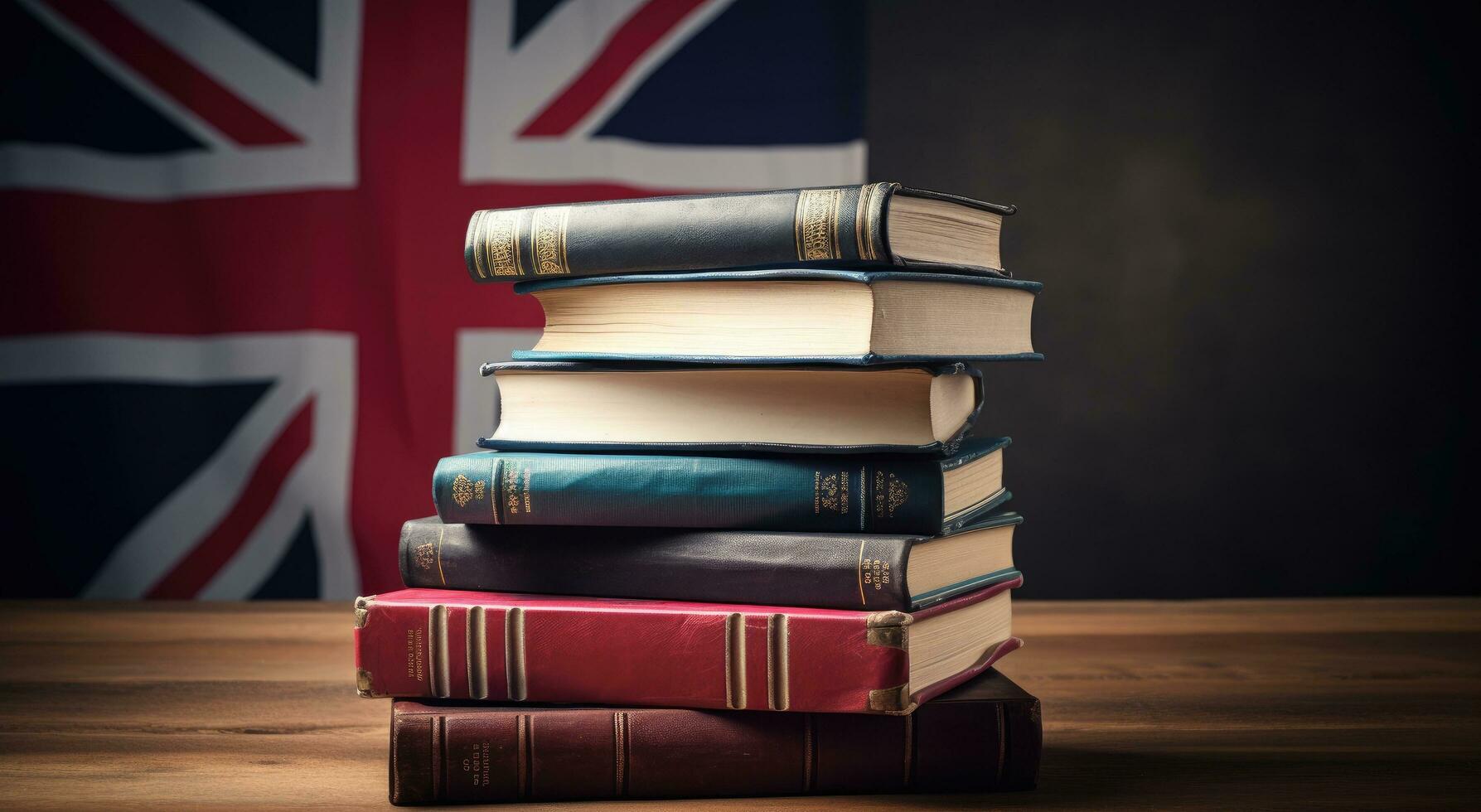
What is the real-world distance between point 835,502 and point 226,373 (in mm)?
1431

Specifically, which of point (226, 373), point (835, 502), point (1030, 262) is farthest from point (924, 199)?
point (226, 373)

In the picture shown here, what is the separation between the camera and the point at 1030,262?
198 centimetres

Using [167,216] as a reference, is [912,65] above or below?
above

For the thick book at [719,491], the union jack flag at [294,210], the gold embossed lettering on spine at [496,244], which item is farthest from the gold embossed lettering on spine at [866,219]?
the union jack flag at [294,210]

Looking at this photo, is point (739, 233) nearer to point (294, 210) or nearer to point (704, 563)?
point (704, 563)

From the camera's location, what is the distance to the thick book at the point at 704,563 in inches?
32.2

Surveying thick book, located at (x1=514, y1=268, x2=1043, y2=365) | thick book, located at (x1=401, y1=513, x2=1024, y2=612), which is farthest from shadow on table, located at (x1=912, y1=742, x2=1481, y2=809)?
thick book, located at (x1=514, y1=268, x2=1043, y2=365)

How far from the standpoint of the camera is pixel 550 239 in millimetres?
913

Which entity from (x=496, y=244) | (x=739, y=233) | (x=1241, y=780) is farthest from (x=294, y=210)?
(x=1241, y=780)

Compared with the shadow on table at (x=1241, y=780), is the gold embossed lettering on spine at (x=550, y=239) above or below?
above

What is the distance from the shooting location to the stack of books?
2.65ft

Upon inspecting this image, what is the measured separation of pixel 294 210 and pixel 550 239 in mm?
1212

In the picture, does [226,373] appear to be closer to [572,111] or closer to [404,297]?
[404,297]

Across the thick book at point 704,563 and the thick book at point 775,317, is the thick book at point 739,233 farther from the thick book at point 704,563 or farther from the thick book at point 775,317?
the thick book at point 704,563
